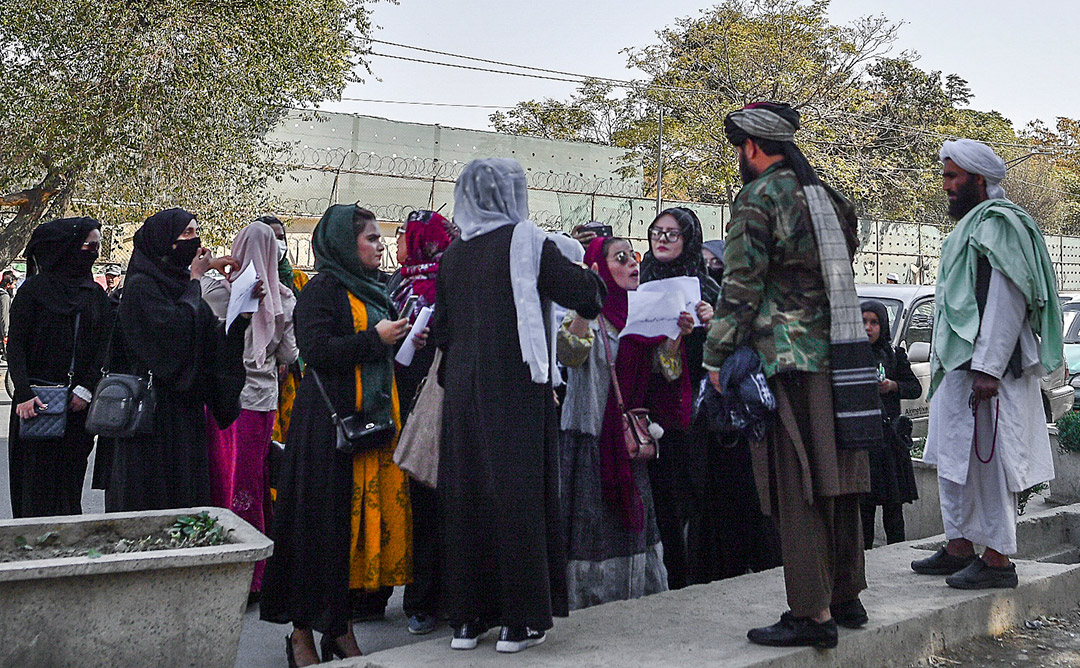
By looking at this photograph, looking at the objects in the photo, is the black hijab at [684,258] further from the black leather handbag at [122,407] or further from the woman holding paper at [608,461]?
the black leather handbag at [122,407]

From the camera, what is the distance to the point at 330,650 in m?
3.99

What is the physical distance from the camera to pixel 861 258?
1217 inches

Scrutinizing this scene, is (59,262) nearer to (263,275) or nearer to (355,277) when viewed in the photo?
(263,275)

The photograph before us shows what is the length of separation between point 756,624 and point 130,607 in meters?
2.06

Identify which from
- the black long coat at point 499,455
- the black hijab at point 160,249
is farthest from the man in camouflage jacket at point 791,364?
the black hijab at point 160,249

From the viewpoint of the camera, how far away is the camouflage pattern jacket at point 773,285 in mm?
3588

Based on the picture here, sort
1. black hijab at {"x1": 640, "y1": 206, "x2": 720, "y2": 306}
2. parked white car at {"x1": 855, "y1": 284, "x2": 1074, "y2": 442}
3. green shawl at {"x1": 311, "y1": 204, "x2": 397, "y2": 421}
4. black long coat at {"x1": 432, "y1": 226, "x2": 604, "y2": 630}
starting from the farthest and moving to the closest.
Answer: parked white car at {"x1": 855, "y1": 284, "x2": 1074, "y2": 442}
black hijab at {"x1": 640, "y1": 206, "x2": 720, "y2": 306}
green shawl at {"x1": 311, "y1": 204, "x2": 397, "y2": 421}
black long coat at {"x1": 432, "y1": 226, "x2": 604, "y2": 630}

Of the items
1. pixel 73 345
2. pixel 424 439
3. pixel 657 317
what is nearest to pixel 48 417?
pixel 73 345

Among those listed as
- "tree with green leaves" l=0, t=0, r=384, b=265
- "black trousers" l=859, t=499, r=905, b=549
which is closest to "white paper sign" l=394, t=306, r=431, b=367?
"black trousers" l=859, t=499, r=905, b=549

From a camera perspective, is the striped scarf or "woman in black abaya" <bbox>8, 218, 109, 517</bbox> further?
"woman in black abaya" <bbox>8, 218, 109, 517</bbox>

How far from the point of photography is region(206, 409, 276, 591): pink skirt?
5102mm

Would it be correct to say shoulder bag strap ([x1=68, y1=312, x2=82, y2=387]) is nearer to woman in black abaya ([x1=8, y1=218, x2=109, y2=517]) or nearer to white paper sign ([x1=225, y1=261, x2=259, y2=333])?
woman in black abaya ([x1=8, y1=218, x2=109, y2=517])

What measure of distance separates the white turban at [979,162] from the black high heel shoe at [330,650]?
315 centimetres

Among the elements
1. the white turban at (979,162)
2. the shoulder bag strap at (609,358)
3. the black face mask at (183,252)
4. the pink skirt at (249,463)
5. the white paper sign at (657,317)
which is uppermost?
the white turban at (979,162)
